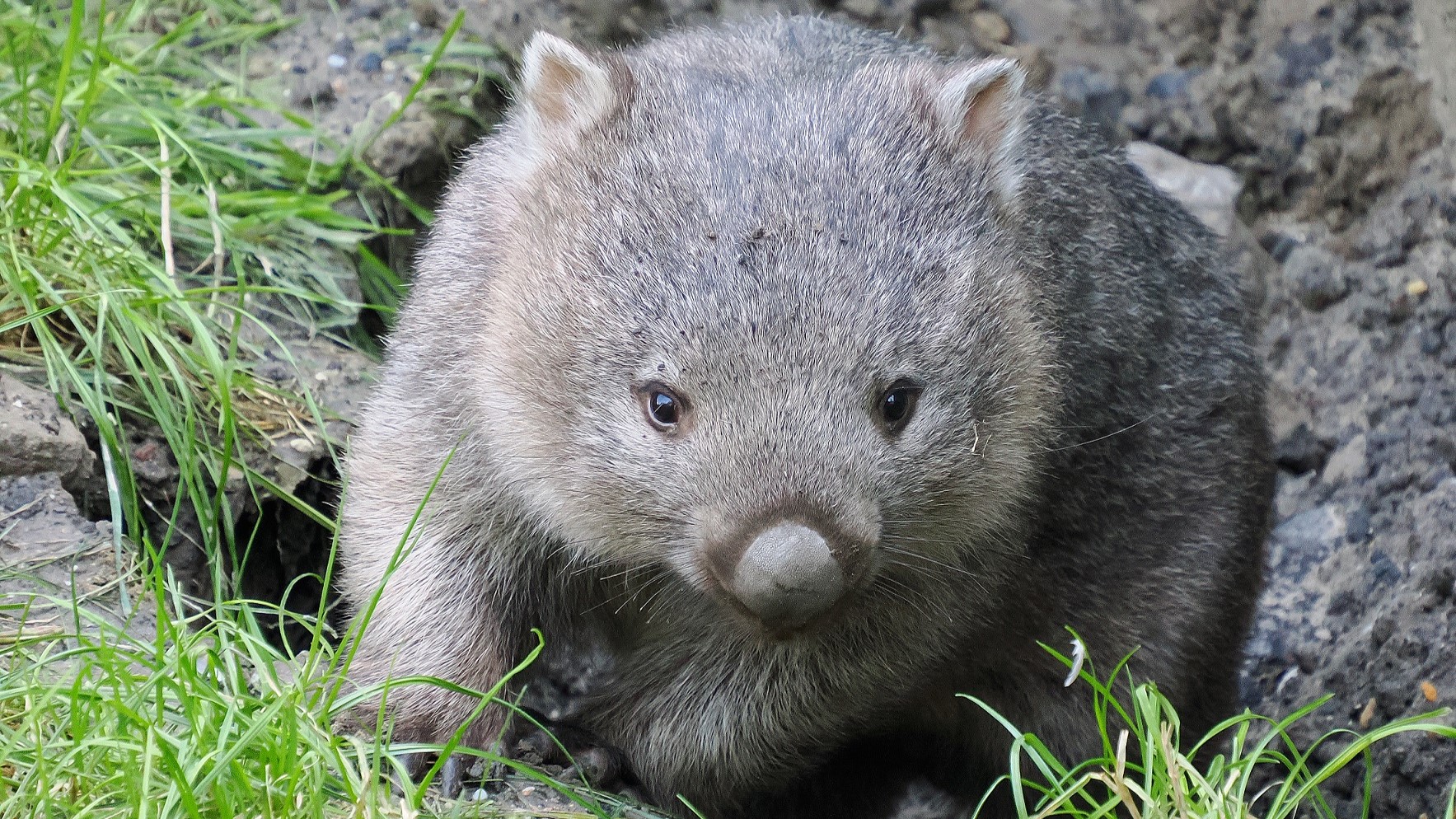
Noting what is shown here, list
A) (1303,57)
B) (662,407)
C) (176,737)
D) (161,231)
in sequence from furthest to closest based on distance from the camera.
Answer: (1303,57) → (161,231) → (662,407) → (176,737)

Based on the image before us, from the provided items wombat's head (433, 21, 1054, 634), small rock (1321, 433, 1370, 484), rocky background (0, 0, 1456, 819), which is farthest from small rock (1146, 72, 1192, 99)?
wombat's head (433, 21, 1054, 634)

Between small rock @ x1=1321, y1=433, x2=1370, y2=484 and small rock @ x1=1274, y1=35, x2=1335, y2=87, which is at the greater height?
small rock @ x1=1274, y1=35, x2=1335, y2=87

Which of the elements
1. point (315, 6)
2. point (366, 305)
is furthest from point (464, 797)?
point (315, 6)

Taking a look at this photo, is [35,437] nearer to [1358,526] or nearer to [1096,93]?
[1358,526]

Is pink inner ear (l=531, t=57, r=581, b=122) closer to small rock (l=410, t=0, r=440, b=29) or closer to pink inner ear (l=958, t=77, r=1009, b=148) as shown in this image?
pink inner ear (l=958, t=77, r=1009, b=148)

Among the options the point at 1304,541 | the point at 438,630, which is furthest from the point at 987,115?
the point at 1304,541

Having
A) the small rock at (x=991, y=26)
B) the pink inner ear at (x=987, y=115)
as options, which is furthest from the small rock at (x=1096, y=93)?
the pink inner ear at (x=987, y=115)

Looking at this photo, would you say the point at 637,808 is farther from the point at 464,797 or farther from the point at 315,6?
the point at 315,6
